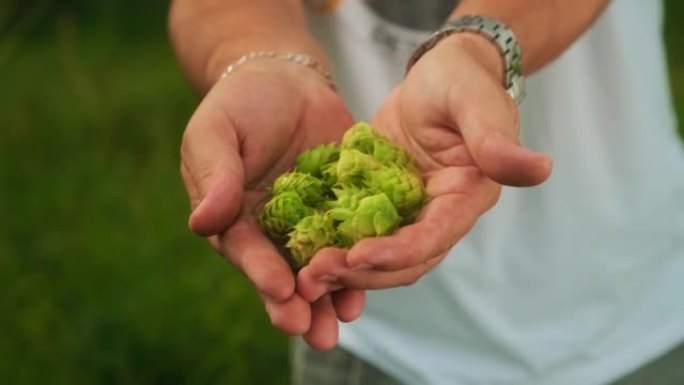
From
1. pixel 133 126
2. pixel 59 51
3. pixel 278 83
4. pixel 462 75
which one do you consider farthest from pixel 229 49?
pixel 59 51

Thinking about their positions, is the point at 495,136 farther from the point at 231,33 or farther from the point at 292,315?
the point at 231,33

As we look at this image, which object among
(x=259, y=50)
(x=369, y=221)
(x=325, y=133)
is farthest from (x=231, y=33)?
(x=369, y=221)

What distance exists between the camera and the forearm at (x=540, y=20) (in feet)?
4.32

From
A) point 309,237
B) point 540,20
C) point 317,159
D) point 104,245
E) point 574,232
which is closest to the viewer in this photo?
point 309,237

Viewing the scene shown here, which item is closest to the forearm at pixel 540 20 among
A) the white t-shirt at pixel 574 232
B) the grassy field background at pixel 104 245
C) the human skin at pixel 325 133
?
the human skin at pixel 325 133

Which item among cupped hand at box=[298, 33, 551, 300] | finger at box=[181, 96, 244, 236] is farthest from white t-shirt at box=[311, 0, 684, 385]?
finger at box=[181, 96, 244, 236]

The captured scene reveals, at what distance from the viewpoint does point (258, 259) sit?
1080mm

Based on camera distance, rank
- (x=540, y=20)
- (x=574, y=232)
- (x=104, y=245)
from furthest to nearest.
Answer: (x=104, y=245) → (x=574, y=232) → (x=540, y=20)

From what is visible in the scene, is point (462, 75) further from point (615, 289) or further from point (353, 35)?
point (615, 289)

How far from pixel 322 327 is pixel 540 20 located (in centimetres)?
48

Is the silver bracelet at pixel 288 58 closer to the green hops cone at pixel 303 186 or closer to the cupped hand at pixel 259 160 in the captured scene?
the cupped hand at pixel 259 160

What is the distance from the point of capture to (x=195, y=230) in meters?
1.10

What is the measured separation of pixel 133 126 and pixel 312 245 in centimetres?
239

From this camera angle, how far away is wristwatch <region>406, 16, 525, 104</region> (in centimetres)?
127
